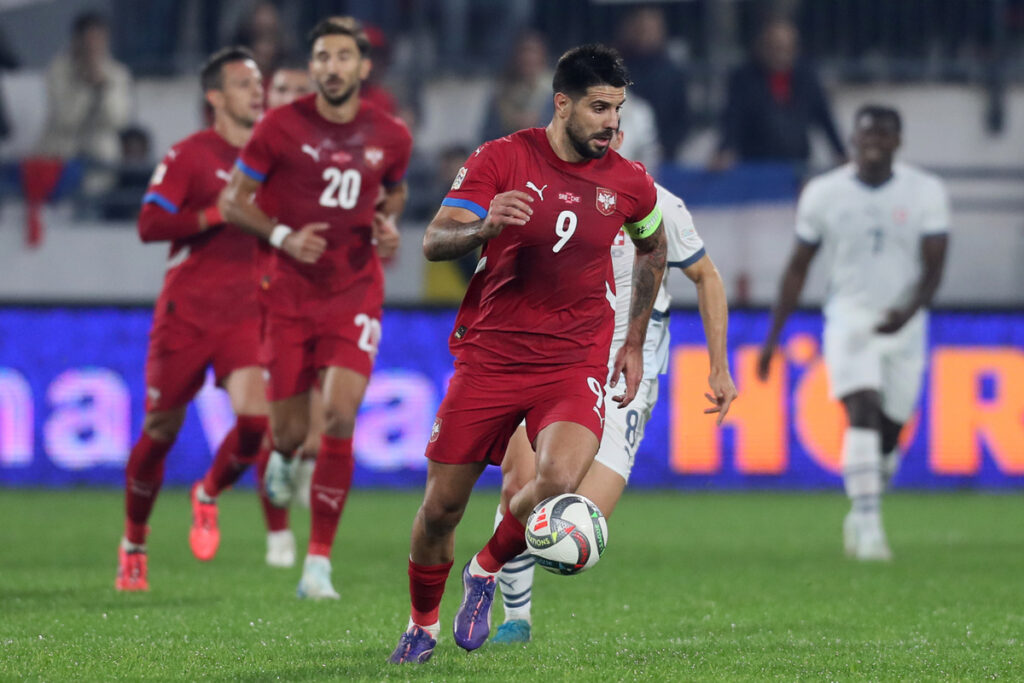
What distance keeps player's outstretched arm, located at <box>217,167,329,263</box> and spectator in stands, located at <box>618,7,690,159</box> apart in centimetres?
806

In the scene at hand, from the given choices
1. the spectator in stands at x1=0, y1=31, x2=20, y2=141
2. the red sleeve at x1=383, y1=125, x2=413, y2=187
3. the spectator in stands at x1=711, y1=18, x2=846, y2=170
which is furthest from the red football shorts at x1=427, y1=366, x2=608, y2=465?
the spectator in stands at x1=0, y1=31, x2=20, y2=141

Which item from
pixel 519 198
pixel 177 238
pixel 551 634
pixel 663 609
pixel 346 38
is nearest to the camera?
pixel 519 198

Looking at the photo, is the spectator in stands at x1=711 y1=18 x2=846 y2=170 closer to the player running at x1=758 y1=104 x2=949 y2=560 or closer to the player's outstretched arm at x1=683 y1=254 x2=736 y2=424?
the player running at x1=758 y1=104 x2=949 y2=560

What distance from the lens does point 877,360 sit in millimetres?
10570

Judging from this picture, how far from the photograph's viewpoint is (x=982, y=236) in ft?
51.4

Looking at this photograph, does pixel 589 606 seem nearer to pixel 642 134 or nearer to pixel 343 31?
pixel 343 31

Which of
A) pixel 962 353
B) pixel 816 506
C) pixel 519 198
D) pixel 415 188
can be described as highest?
pixel 519 198

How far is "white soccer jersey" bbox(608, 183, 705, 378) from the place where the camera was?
22.4 feet

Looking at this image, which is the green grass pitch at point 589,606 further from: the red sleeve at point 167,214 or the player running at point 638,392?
the red sleeve at point 167,214

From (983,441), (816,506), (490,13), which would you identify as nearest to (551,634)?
(816,506)

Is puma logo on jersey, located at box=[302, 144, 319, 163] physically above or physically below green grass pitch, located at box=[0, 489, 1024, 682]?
above

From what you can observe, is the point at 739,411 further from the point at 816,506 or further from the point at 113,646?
the point at 113,646

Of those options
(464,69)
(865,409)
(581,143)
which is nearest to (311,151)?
(581,143)

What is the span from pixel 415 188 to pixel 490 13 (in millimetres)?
2390
